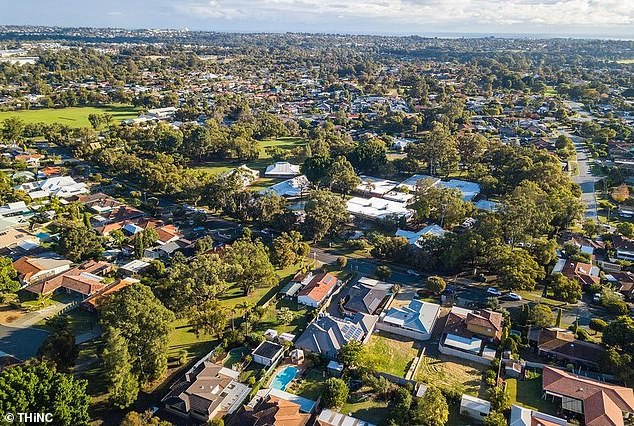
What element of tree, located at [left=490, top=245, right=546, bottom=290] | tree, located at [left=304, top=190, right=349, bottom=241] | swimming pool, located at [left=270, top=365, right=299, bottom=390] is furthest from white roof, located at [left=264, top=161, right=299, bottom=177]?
swimming pool, located at [left=270, top=365, right=299, bottom=390]

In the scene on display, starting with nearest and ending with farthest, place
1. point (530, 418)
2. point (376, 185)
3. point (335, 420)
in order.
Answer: point (530, 418)
point (335, 420)
point (376, 185)

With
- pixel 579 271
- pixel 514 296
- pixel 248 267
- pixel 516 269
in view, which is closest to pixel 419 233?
pixel 514 296

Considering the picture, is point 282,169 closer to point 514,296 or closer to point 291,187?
point 291,187

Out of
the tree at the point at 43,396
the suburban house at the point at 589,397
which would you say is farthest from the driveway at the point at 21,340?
the suburban house at the point at 589,397

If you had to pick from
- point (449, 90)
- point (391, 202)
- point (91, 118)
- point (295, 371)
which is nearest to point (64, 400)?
point (295, 371)

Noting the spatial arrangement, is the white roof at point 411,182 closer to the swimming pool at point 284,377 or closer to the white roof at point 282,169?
the white roof at point 282,169

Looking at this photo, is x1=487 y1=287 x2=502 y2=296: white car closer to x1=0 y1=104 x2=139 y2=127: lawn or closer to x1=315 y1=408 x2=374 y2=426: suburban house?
x1=315 y1=408 x2=374 y2=426: suburban house
